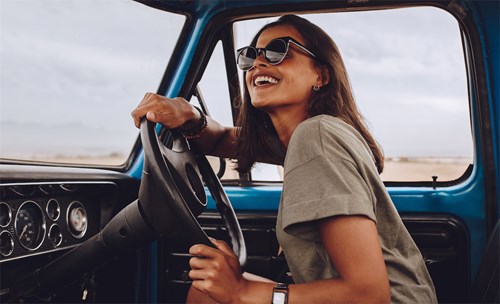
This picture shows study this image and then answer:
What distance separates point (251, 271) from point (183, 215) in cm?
98

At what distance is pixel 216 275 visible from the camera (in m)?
1.29

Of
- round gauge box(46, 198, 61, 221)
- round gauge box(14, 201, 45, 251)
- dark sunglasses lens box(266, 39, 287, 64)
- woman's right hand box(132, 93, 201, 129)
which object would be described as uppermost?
dark sunglasses lens box(266, 39, 287, 64)

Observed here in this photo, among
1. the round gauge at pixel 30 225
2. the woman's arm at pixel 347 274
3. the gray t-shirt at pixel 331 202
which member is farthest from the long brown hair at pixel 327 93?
the round gauge at pixel 30 225

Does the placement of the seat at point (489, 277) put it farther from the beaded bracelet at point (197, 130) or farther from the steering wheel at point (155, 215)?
the beaded bracelet at point (197, 130)

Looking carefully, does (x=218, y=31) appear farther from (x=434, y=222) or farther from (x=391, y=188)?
(x=434, y=222)

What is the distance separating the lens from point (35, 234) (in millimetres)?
1782

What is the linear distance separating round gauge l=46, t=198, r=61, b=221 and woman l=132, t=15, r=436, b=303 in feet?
1.79

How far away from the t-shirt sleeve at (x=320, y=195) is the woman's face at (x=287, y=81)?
459 millimetres

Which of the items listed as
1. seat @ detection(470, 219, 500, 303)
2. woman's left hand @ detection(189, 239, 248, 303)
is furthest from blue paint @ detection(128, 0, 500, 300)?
woman's left hand @ detection(189, 239, 248, 303)

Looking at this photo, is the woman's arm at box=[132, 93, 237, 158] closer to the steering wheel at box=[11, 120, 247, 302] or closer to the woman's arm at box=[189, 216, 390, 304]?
Answer: the steering wheel at box=[11, 120, 247, 302]

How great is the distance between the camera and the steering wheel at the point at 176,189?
4.57ft

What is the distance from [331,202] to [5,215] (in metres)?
1.07

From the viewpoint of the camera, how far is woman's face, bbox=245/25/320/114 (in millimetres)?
1692

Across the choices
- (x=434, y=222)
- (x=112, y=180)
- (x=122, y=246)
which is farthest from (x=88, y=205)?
(x=434, y=222)
